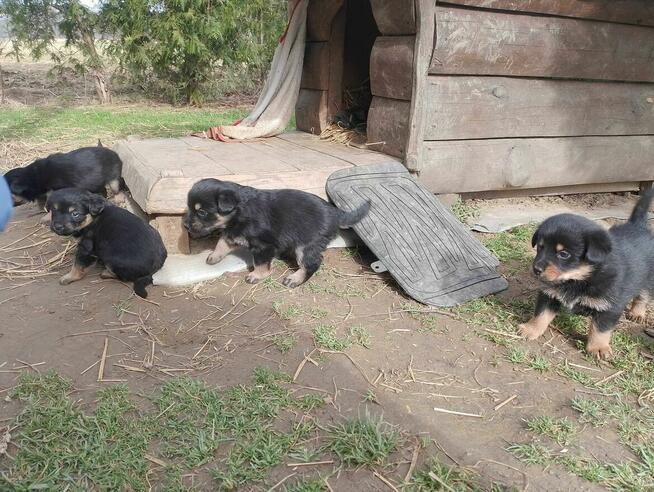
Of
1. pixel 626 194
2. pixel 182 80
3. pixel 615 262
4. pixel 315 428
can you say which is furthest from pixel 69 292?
pixel 182 80

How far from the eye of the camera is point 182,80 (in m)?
16.1

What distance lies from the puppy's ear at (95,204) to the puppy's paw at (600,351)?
161 inches

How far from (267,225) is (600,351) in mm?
2803

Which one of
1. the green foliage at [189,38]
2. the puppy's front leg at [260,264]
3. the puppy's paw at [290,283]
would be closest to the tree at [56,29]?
the green foliage at [189,38]

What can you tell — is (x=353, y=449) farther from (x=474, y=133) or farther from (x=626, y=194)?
(x=626, y=194)

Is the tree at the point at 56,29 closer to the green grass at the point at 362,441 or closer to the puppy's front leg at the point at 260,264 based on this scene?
the puppy's front leg at the point at 260,264

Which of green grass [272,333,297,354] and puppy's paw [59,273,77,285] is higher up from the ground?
green grass [272,333,297,354]

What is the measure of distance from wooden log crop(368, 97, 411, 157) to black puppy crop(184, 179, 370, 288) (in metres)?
1.47

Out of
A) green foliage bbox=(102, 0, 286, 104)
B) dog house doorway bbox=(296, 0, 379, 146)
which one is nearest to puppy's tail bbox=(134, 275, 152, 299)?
dog house doorway bbox=(296, 0, 379, 146)

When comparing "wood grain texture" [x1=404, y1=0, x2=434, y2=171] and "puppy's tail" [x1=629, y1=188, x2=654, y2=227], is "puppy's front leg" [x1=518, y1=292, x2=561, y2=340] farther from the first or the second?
"wood grain texture" [x1=404, y1=0, x2=434, y2=171]

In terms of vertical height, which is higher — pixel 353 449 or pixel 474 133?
pixel 474 133

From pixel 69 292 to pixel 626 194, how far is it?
7318 millimetres

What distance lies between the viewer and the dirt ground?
2801 millimetres

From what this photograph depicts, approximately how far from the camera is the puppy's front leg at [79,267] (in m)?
4.51
